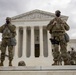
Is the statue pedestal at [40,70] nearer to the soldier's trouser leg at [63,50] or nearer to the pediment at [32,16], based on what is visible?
the soldier's trouser leg at [63,50]

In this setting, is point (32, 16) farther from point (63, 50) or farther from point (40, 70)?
point (40, 70)

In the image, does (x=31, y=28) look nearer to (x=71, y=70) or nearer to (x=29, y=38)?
(x=29, y=38)

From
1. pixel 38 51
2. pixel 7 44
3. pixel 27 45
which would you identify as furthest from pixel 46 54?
pixel 7 44

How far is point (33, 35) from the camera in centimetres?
6225

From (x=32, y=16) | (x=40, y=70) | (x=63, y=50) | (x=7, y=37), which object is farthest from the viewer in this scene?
(x=32, y=16)

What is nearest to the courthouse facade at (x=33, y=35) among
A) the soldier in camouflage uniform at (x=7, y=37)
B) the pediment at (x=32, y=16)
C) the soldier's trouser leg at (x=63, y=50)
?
the pediment at (x=32, y=16)

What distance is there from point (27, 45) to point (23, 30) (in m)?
4.91

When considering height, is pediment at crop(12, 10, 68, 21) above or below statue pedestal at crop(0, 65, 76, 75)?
above

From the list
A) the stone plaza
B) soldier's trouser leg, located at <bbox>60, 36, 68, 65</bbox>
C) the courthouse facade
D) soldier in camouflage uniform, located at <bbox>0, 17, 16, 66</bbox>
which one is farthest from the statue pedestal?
the courthouse facade

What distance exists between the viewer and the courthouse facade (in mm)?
61000

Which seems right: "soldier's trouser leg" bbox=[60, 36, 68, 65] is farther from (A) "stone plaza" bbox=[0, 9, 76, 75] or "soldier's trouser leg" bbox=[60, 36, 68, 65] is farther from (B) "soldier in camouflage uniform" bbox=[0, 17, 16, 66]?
(A) "stone plaza" bbox=[0, 9, 76, 75]

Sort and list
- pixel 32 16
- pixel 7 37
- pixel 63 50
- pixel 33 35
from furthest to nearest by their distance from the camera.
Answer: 1. pixel 32 16
2. pixel 33 35
3. pixel 7 37
4. pixel 63 50

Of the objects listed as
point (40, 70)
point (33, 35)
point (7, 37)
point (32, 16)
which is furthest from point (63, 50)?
point (32, 16)

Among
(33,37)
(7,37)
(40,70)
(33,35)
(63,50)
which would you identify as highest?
(33,35)
